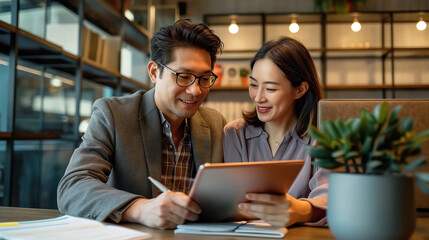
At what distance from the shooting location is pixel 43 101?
2.98 metres

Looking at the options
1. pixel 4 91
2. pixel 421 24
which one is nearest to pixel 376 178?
pixel 4 91

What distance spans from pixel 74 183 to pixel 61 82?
2.20m

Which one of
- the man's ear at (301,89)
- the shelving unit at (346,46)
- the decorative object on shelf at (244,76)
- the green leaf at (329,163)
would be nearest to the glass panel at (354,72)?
the shelving unit at (346,46)

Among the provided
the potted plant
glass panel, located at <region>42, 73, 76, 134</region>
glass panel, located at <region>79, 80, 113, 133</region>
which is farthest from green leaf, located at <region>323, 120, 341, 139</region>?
glass panel, located at <region>79, 80, 113, 133</region>

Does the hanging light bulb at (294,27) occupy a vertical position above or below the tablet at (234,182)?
above

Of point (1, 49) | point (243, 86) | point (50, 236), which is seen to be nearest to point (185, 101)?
point (50, 236)

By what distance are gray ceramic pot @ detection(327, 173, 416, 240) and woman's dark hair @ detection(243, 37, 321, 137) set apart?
817mm

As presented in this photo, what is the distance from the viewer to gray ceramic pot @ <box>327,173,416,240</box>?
0.75m

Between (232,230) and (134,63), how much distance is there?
386 cm

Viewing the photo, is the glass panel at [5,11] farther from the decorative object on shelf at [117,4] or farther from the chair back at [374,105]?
the chair back at [374,105]

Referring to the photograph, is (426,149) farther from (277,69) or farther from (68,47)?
(68,47)

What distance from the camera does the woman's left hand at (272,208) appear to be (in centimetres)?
99

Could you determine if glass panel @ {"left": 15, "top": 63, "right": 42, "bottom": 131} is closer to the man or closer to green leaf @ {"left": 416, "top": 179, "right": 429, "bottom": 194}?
the man

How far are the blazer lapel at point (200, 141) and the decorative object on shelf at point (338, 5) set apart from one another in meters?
3.43
